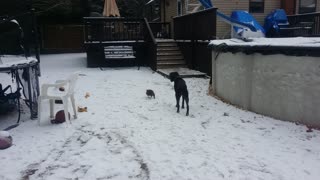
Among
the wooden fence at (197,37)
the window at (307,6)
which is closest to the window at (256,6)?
the window at (307,6)

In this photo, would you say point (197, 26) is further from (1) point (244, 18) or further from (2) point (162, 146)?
(2) point (162, 146)

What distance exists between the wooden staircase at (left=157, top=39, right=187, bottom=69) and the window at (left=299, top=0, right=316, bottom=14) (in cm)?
619

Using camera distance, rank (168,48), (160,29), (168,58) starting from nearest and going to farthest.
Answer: (168,58) < (168,48) < (160,29)

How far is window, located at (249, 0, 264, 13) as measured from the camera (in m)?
15.4

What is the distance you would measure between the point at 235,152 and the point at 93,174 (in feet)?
6.15

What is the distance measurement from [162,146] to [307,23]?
11.3 m

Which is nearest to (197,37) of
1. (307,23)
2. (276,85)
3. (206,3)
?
(206,3)

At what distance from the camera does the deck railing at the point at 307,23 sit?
43.5 ft

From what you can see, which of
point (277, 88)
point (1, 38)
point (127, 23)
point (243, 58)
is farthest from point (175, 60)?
point (1, 38)

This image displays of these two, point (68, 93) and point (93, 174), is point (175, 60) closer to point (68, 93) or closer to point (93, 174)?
point (68, 93)

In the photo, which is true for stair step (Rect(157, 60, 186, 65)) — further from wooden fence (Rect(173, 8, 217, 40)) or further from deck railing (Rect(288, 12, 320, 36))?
deck railing (Rect(288, 12, 320, 36))

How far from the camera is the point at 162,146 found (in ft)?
15.8

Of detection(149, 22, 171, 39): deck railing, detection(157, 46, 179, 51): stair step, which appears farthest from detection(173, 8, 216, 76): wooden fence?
detection(149, 22, 171, 39): deck railing

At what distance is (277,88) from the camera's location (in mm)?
5910
